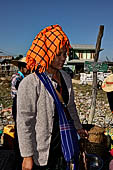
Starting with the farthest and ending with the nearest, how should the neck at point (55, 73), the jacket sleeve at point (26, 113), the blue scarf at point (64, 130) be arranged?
1. the neck at point (55, 73)
2. the blue scarf at point (64, 130)
3. the jacket sleeve at point (26, 113)

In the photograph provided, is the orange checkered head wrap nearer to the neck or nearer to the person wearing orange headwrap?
the person wearing orange headwrap

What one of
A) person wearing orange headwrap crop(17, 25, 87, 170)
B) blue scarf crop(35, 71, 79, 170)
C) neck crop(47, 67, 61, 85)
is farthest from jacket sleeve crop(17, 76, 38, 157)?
neck crop(47, 67, 61, 85)

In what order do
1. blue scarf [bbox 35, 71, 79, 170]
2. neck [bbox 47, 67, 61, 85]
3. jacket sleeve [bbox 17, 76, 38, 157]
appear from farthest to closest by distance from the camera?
neck [bbox 47, 67, 61, 85], blue scarf [bbox 35, 71, 79, 170], jacket sleeve [bbox 17, 76, 38, 157]

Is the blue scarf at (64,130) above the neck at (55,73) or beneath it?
beneath

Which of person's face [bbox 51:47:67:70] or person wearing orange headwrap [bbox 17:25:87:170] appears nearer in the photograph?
person wearing orange headwrap [bbox 17:25:87:170]

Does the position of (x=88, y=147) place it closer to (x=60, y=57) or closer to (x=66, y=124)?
(x=66, y=124)

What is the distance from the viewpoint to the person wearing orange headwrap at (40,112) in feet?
4.98

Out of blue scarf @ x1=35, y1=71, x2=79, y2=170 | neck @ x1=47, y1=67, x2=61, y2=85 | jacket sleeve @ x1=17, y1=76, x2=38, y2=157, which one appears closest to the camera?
jacket sleeve @ x1=17, y1=76, x2=38, y2=157

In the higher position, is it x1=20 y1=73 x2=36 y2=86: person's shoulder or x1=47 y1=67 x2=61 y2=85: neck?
x1=47 y1=67 x2=61 y2=85: neck

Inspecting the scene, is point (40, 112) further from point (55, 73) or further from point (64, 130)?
point (55, 73)

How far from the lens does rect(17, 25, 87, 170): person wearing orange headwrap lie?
4.98ft

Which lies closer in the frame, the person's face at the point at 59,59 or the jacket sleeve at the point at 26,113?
the jacket sleeve at the point at 26,113

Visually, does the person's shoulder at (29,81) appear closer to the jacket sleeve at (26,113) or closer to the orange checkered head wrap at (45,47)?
the jacket sleeve at (26,113)

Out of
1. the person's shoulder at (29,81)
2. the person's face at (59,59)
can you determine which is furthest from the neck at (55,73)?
the person's shoulder at (29,81)
